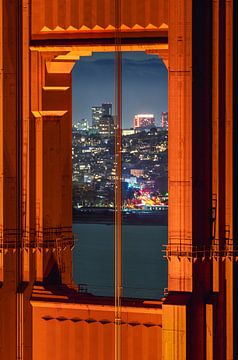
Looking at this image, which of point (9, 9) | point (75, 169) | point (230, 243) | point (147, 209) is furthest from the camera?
point (147, 209)

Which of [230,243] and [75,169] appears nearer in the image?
[230,243]

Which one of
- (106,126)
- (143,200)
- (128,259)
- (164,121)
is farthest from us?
(128,259)

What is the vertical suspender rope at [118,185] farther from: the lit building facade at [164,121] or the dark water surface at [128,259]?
the dark water surface at [128,259]

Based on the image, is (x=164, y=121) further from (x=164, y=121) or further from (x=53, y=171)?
(x=53, y=171)

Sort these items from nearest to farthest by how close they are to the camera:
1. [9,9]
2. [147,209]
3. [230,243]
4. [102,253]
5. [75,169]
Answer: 1. [230,243]
2. [9,9]
3. [75,169]
4. [147,209]
5. [102,253]

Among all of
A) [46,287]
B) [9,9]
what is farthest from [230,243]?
[9,9]

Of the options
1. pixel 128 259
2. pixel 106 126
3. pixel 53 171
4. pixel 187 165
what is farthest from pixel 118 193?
pixel 128 259

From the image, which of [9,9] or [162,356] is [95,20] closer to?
[9,9]

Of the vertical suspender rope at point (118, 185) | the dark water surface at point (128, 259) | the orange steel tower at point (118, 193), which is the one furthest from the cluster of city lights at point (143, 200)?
the vertical suspender rope at point (118, 185)
